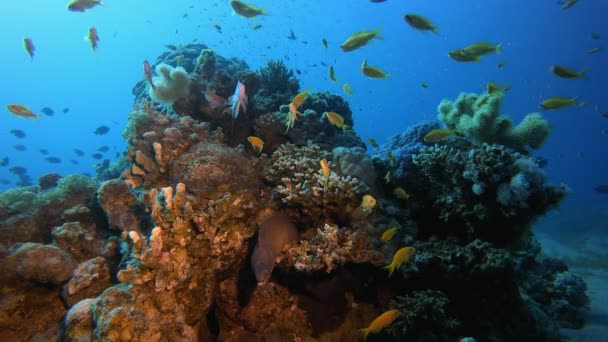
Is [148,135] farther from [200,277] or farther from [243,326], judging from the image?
[243,326]

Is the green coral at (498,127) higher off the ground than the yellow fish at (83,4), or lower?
lower

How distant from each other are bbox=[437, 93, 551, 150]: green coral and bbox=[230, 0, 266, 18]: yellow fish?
186 inches

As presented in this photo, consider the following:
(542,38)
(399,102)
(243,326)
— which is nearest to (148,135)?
(243,326)

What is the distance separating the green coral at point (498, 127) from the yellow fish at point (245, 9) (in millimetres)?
4728

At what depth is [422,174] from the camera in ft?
16.6

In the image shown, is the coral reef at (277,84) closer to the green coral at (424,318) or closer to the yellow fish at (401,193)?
the yellow fish at (401,193)

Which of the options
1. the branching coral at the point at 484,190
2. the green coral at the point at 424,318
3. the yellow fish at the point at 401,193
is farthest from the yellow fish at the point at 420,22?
the green coral at the point at 424,318

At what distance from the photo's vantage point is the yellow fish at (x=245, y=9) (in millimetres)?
6242

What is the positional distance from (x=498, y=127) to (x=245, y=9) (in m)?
5.65

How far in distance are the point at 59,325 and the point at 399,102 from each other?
142060 mm

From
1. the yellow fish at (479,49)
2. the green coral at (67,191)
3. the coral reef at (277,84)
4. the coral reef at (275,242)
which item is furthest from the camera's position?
the coral reef at (277,84)

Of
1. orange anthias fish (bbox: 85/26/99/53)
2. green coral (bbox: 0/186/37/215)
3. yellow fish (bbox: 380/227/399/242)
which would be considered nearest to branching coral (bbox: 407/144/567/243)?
yellow fish (bbox: 380/227/399/242)

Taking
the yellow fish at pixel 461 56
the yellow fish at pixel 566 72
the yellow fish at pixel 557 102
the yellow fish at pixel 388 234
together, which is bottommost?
the yellow fish at pixel 388 234

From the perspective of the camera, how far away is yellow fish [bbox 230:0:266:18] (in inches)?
246
